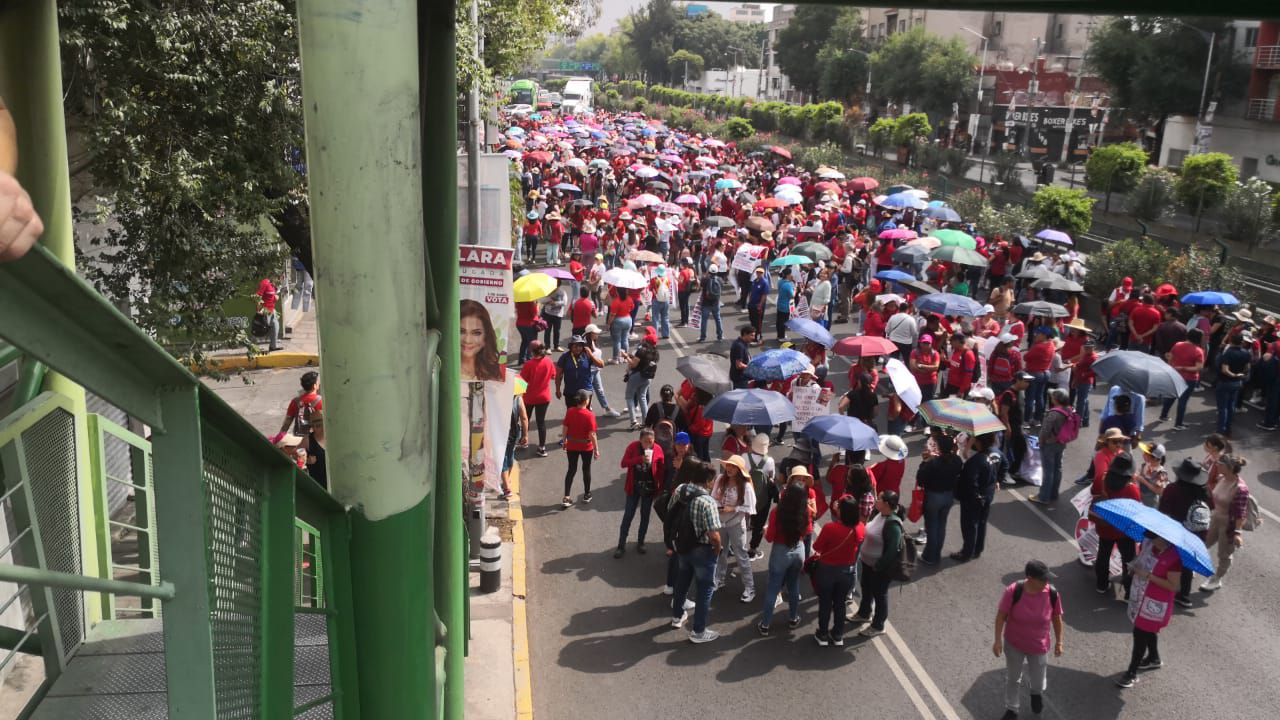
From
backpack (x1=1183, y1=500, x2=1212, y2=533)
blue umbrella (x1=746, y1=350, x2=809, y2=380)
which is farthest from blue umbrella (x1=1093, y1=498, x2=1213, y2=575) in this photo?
blue umbrella (x1=746, y1=350, x2=809, y2=380)

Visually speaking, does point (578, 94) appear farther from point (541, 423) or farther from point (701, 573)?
point (701, 573)

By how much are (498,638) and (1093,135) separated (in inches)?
2475

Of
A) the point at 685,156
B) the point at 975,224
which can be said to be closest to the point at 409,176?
the point at 975,224

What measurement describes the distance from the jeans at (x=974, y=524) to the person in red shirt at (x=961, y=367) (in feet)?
12.0

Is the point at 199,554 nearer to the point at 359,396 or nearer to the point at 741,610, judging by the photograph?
the point at 359,396

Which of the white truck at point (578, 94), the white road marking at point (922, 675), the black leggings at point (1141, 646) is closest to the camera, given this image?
the white road marking at point (922, 675)

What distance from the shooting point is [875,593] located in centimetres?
909

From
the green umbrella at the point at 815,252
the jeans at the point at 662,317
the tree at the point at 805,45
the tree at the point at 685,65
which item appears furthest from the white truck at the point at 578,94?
the jeans at the point at 662,317

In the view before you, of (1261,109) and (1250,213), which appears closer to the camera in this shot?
(1250,213)

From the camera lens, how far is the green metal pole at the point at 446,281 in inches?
109

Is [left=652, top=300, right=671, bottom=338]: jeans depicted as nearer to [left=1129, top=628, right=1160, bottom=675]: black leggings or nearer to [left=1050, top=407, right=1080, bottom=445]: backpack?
[left=1050, top=407, right=1080, bottom=445]: backpack

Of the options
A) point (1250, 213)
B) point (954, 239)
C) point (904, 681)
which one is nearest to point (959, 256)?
point (954, 239)

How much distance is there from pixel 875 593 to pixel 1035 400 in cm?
715

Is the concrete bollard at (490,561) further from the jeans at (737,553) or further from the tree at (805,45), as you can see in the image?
the tree at (805,45)
